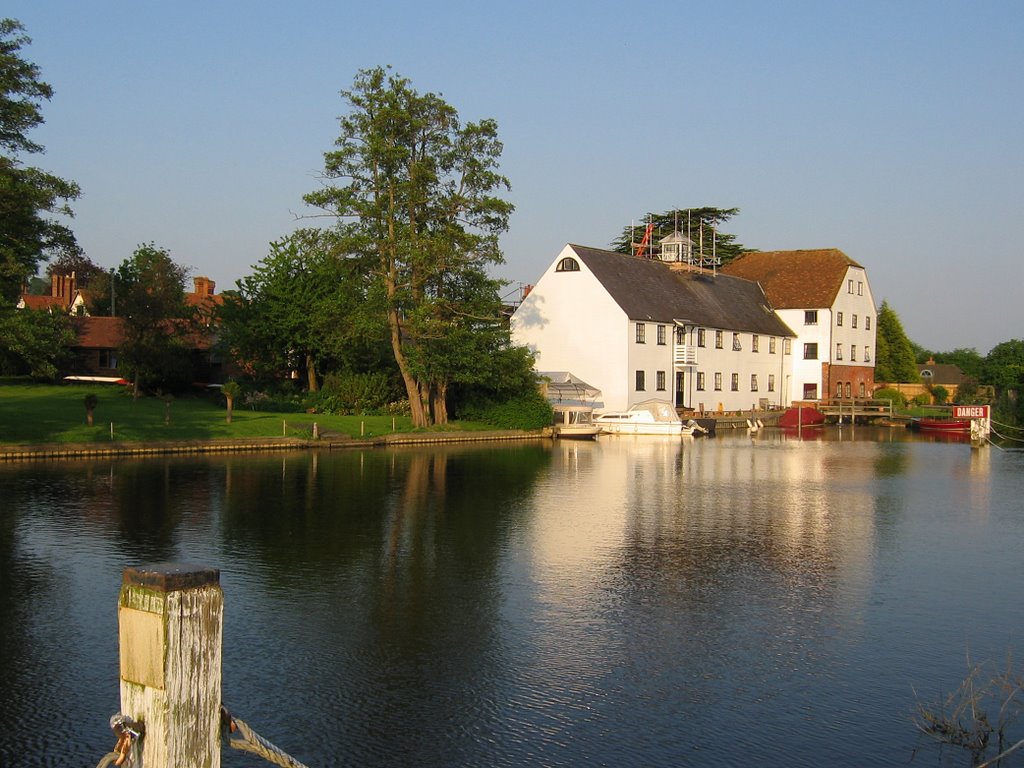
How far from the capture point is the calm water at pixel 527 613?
10.2 metres

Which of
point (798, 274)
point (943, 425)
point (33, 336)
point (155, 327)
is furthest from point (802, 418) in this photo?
point (33, 336)

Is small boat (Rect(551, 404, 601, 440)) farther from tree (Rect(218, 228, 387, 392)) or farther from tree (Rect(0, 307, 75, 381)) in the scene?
tree (Rect(0, 307, 75, 381))

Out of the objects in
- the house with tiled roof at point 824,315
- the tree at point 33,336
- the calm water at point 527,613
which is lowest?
the calm water at point 527,613

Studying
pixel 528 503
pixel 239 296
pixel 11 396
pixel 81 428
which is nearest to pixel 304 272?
pixel 239 296

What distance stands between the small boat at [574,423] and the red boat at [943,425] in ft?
70.6

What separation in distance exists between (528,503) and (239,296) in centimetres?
3792

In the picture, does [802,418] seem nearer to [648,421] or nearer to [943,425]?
[943,425]

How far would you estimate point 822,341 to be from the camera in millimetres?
75938

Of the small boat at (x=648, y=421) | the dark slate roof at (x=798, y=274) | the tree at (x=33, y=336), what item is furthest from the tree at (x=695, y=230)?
the tree at (x=33, y=336)

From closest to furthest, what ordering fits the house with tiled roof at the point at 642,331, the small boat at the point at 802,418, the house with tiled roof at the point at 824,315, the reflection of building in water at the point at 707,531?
the reflection of building in water at the point at 707,531, the house with tiled roof at the point at 642,331, the small boat at the point at 802,418, the house with tiled roof at the point at 824,315

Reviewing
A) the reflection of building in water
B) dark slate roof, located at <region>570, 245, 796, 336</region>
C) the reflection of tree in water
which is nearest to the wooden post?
the reflection of tree in water

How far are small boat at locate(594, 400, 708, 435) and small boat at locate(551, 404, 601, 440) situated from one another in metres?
1.08

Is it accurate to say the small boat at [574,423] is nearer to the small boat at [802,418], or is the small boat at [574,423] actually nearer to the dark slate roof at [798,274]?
the small boat at [802,418]

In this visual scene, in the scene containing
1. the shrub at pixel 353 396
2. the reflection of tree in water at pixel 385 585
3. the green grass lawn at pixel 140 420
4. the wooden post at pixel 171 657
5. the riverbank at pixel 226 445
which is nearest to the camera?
the wooden post at pixel 171 657
